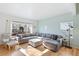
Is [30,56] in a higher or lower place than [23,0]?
A: lower

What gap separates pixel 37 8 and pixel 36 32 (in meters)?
0.58

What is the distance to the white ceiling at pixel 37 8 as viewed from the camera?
1.62m

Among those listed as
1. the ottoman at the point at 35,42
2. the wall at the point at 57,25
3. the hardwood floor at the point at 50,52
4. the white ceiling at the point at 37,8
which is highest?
the white ceiling at the point at 37,8

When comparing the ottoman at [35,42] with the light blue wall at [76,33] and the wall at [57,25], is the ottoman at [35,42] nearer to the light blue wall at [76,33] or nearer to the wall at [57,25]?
the wall at [57,25]

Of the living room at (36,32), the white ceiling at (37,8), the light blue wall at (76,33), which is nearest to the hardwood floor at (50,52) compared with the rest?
the living room at (36,32)

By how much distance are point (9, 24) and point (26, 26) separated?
40cm

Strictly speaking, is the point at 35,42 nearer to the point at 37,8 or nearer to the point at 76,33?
the point at 37,8

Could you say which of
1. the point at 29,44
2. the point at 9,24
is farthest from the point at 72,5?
the point at 9,24

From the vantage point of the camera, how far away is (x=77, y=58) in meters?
1.68

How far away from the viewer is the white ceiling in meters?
1.62

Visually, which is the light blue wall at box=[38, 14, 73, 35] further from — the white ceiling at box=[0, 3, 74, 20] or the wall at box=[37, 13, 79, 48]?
the white ceiling at box=[0, 3, 74, 20]

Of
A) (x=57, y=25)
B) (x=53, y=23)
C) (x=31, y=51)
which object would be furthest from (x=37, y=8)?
(x=31, y=51)

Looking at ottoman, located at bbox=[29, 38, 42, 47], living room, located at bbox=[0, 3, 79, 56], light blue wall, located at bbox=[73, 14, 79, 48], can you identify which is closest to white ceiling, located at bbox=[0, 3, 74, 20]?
living room, located at bbox=[0, 3, 79, 56]

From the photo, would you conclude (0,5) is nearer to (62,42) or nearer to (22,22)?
(22,22)
